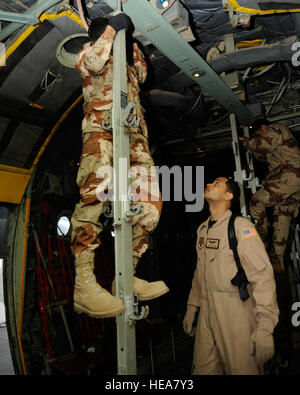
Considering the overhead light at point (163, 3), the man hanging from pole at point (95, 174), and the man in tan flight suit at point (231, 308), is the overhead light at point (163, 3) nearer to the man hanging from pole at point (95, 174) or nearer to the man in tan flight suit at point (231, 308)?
the man hanging from pole at point (95, 174)

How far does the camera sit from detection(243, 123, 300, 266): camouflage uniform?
16.8 ft

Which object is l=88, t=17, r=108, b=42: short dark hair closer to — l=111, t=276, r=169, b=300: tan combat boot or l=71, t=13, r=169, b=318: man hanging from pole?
l=71, t=13, r=169, b=318: man hanging from pole

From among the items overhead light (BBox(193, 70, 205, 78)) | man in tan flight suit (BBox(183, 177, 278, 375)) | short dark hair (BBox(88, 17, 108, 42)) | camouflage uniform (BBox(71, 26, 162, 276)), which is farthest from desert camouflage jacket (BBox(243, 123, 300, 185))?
short dark hair (BBox(88, 17, 108, 42))

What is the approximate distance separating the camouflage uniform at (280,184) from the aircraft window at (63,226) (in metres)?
3.45

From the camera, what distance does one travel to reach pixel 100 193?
208 cm

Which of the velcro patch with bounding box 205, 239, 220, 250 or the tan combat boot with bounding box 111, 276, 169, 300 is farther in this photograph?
the velcro patch with bounding box 205, 239, 220, 250

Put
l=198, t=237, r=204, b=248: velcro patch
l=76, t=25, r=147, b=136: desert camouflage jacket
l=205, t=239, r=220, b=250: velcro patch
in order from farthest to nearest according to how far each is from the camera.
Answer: l=198, t=237, r=204, b=248: velcro patch
l=205, t=239, r=220, b=250: velcro patch
l=76, t=25, r=147, b=136: desert camouflage jacket

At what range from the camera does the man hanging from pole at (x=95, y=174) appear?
1.90 meters

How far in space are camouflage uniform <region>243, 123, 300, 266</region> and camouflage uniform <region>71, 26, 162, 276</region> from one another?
135 inches

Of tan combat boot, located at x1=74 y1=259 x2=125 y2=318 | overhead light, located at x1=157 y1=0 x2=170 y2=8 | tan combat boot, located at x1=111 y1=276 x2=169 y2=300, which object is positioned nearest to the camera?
tan combat boot, located at x1=74 y1=259 x2=125 y2=318

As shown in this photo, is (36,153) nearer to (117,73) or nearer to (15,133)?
(15,133)

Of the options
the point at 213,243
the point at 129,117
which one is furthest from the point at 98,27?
the point at 213,243

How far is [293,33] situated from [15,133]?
155 inches

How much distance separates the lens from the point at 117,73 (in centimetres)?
209
